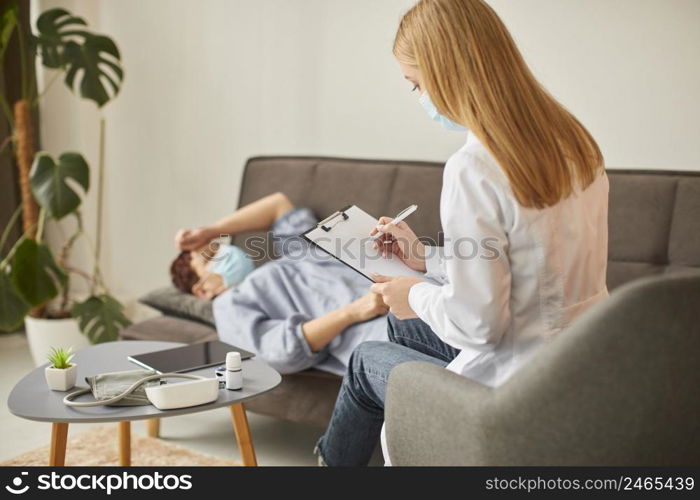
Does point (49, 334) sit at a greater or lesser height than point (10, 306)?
lesser

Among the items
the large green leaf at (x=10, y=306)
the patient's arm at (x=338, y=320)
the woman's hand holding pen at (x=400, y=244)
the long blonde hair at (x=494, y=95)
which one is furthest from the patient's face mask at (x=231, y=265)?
the long blonde hair at (x=494, y=95)

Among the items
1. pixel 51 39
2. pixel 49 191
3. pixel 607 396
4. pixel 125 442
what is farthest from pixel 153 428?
pixel 607 396

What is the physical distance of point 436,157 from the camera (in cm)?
297

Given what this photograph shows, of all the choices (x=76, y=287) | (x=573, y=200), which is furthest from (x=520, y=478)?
(x=76, y=287)

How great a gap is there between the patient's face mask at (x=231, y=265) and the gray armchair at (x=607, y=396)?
5.30ft

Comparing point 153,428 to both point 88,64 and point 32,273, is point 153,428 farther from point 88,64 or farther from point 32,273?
point 88,64

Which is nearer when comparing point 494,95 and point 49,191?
point 494,95

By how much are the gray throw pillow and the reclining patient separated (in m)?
0.05

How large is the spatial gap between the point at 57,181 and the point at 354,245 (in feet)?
5.51

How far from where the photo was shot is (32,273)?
117 inches

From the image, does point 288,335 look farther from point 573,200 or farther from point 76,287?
point 76,287

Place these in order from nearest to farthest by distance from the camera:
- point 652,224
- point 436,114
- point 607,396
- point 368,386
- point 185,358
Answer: point 607,396, point 436,114, point 368,386, point 185,358, point 652,224

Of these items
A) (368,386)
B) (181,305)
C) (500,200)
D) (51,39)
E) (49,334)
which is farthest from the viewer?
(49,334)

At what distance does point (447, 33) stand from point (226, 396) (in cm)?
83
